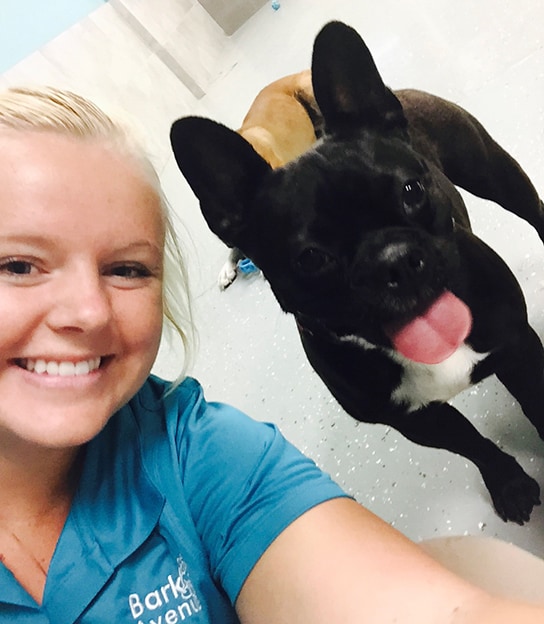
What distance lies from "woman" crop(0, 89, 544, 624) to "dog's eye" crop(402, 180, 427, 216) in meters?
0.35

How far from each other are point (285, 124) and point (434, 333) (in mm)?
1300

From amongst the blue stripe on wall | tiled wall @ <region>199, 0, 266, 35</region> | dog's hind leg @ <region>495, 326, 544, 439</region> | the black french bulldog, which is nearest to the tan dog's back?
the black french bulldog

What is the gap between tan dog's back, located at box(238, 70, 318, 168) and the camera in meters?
2.02

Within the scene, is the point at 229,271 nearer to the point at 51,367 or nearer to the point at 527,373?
the point at 527,373

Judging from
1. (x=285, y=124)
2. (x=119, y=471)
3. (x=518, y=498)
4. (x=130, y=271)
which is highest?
(x=285, y=124)

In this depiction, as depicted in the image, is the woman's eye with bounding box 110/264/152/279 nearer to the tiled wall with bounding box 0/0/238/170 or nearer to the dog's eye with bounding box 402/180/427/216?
the dog's eye with bounding box 402/180/427/216

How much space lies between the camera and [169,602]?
0.73 m

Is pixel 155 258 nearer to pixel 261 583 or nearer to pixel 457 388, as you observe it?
pixel 261 583

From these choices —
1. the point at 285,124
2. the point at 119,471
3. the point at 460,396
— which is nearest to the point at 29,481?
the point at 119,471

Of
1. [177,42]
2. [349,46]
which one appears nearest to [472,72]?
[349,46]

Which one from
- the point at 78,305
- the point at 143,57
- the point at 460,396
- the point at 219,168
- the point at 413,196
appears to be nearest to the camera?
the point at 78,305

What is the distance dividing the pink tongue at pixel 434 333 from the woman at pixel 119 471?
24 centimetres

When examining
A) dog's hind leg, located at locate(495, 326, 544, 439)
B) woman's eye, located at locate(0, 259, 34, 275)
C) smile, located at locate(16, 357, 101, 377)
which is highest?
woman's eye, located at locate(0, 259, 34, 275)

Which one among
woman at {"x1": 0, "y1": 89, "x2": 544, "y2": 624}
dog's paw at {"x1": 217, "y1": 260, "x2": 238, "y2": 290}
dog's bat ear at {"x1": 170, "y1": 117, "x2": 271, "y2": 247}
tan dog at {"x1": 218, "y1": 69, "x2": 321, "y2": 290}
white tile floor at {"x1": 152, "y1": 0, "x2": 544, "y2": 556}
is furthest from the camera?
dog's paw at {"x1": 217, "y1": 260, "x2": 238, "y2": 290}
